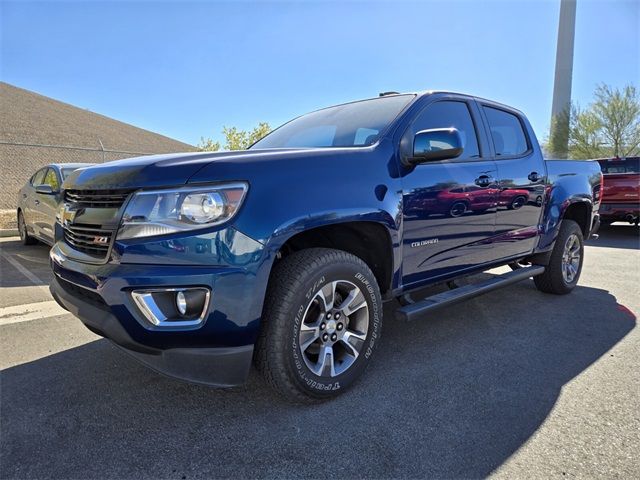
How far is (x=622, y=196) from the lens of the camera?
9688mm

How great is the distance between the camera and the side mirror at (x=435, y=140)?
2729mm

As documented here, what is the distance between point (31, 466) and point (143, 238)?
1.11 metres

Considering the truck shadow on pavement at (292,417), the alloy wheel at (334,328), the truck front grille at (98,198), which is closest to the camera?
the truck shadow on pavement at (292,417)

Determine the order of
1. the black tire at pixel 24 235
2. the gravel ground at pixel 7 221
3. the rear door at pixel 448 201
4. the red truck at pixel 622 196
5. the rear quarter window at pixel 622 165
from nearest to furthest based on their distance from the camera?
the rear door at pixel 448 201
the black tire at pixel 24 235
the gravel ground at pixel 7 221
the red truck at pixel 622 196
the rear quarter window at pixel 622 165

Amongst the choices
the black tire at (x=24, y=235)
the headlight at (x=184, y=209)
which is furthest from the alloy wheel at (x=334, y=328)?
the black tire at (x=24, y=235)

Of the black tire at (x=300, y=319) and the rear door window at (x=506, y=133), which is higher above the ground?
the rear door window at (x=506, y=133)

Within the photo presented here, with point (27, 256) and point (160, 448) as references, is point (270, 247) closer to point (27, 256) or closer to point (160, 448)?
point (160, 448)

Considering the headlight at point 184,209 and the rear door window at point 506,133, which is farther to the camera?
the rear door window at point 506,133

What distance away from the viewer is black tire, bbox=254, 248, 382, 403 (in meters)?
2.22

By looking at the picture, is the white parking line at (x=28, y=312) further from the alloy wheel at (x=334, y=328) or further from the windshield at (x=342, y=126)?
the alloy wheel at (x=334, y=328)

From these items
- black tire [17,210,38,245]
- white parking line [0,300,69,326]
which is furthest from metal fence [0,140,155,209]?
white parking line [0,300,69,326]

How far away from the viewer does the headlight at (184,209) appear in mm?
2021

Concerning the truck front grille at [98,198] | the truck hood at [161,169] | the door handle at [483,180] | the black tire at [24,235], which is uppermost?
the door handle at [483,180]

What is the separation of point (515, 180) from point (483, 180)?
609 millimetres
